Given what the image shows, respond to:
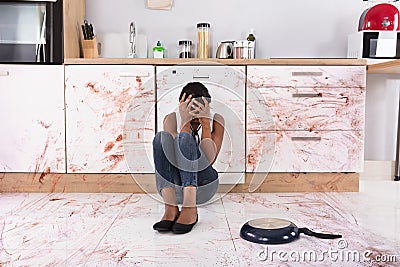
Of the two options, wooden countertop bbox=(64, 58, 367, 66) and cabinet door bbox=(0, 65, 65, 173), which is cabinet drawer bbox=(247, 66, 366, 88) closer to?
wooden countertop bbox=(64, 58, 367, 66)

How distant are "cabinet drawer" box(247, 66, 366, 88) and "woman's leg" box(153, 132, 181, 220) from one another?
0.82 m

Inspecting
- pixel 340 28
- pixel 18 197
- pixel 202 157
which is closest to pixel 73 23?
pixel 18 197

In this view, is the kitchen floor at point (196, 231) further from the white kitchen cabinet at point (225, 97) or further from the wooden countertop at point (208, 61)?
the wooden countertop at point (208, 61)

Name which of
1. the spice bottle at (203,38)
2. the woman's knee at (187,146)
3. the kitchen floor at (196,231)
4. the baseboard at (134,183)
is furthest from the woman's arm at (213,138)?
the spice bottle at (203,38)

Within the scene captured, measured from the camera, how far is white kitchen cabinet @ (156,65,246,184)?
3195 millimetres

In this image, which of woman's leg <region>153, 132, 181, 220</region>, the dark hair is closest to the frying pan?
woman's leg <region>153, 132, 181, 220</region>

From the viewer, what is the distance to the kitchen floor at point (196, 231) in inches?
81.5

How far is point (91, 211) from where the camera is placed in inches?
111

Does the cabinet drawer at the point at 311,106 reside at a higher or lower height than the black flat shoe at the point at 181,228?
higher

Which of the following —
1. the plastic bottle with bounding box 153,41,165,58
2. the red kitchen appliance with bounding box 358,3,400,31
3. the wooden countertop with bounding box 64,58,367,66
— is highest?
the red kitchen appliance with bounding box 358,3,400,31

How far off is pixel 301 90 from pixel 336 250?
128 centimetres

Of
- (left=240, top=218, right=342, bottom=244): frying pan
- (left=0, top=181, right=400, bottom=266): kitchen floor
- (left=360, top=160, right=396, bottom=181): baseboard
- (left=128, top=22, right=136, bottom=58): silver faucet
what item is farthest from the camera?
(left=360, top=160, right=396, bottom=181): baseboard

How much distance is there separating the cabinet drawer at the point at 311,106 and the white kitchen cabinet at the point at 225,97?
3.6 inches

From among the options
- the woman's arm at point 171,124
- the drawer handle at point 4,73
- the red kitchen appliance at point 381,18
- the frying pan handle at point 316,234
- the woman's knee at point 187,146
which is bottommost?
the frying pan handle at point 316,234
